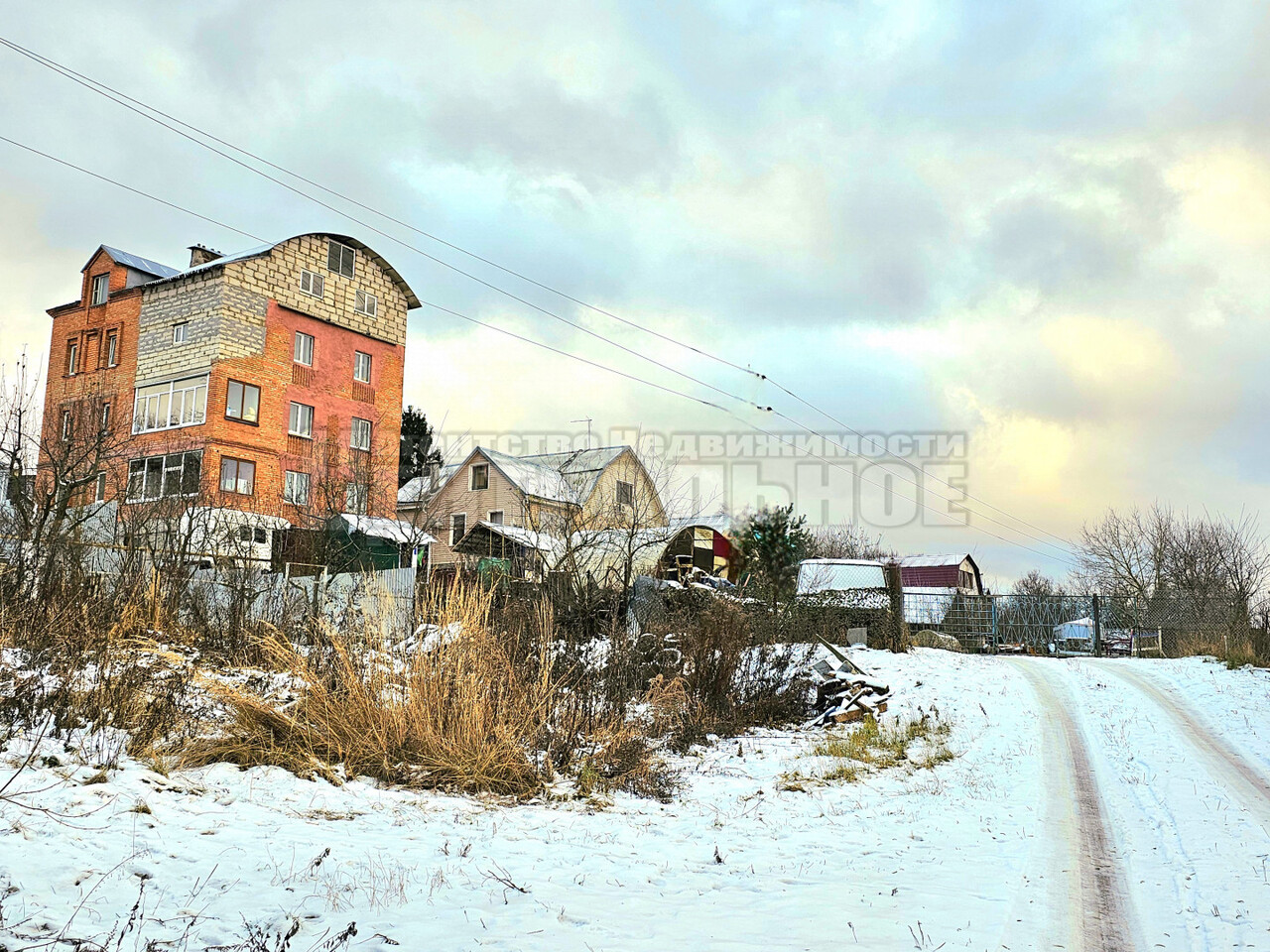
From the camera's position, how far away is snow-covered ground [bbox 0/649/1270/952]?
4.68 m

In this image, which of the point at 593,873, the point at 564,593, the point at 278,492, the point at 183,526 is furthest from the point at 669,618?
the point at 278,492

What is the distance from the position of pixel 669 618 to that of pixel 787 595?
625 cm

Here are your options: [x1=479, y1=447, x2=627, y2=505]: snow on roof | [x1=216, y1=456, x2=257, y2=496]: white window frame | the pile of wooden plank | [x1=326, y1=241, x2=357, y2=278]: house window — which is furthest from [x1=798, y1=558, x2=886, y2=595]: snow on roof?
[x1=326, y1=241, x2=357, y2=278]: house window

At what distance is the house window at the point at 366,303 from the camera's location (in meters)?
39.8

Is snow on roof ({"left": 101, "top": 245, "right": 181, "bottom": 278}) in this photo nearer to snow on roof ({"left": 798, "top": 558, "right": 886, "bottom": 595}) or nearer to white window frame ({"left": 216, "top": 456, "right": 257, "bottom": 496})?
white window frame ({"left": 216, "top": 456, "right": 257, "bottom": 496})

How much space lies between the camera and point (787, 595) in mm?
20031

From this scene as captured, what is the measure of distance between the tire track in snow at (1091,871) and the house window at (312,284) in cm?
3342

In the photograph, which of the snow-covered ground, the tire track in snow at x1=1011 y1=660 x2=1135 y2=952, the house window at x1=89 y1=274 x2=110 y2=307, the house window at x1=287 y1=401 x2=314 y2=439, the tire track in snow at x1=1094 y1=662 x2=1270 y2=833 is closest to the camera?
the snow-covered ground

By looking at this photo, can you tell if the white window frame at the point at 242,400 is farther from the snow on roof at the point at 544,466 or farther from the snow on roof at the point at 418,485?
the snow on roof at the point at 418,485

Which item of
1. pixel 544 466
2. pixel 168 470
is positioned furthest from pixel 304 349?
pixel 544 466

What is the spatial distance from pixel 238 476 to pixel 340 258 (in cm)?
1024

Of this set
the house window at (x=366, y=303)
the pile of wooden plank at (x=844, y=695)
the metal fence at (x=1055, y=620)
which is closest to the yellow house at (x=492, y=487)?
the house window at (x=366, y=303)

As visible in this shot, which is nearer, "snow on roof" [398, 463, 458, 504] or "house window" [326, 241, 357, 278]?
"house window" [326, 241, 357, 278]

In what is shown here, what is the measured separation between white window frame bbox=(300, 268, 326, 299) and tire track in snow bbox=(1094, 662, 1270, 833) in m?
32.1
